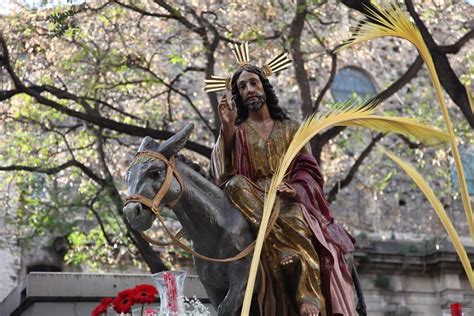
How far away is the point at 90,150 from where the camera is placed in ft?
70.9

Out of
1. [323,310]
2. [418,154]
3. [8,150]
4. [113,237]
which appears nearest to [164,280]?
[323,310]

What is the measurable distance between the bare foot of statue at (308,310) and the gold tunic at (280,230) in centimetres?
5

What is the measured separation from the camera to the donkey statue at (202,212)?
833cm

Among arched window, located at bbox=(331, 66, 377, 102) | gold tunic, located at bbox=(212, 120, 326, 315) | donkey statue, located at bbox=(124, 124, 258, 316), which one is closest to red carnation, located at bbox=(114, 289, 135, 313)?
donkey statue, located at bbox=(124, 124, 258, 316)

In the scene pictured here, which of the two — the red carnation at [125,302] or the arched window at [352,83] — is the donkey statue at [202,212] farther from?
the arched window at [352,83]

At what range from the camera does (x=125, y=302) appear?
9977mm

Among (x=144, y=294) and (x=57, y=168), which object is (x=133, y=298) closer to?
(x=144, y=294)

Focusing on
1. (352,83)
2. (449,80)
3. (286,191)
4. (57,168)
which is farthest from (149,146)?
(352,83)

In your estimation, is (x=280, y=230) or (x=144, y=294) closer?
(x=280, y=230)

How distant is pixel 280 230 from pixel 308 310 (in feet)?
2.19

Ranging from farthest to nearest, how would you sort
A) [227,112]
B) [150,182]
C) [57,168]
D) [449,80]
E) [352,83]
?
[352,83] < [57,168] < [449,80] < [227,112] < [150,182]

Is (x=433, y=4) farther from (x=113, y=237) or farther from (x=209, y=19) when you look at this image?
(x=113, y=237)

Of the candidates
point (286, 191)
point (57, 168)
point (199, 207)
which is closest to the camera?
point (199, 207)

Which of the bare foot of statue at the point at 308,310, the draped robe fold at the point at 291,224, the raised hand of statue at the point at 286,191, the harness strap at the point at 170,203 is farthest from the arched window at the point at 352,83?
the bare foot of statue at the point at 308,310
